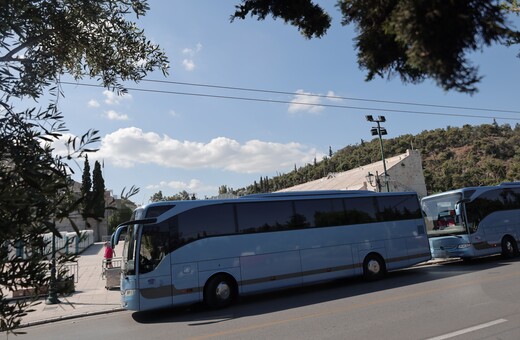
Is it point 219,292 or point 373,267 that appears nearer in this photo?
point 219,292

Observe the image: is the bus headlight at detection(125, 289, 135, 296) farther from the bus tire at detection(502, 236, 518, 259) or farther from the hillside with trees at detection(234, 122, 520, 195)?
the hillside with trees at detection(234, 122, 520, 195)

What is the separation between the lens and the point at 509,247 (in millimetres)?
18422

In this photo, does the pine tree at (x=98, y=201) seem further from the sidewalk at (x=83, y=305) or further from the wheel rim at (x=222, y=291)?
the wheel rim at (x=222, y=291)

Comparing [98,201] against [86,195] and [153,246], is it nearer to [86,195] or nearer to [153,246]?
[86,195]

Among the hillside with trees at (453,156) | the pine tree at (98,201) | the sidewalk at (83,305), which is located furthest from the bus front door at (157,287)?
the hillside with trees at (453,156)

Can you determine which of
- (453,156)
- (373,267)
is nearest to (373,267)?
(373,267)

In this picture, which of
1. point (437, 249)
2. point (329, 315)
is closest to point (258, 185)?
point (437, 249)

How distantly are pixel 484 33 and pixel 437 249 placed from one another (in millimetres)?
18601

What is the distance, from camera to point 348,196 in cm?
1512

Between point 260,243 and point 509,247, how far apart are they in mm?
12925

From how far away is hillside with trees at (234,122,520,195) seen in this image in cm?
6506

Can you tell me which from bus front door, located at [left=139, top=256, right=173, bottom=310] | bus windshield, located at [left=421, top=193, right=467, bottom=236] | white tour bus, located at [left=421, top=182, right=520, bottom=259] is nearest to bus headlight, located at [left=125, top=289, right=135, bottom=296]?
bus front door, located at [left=139, top=256, right=173, bottom=310]

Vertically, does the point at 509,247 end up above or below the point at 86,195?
below

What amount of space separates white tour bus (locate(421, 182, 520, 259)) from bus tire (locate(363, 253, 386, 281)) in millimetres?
4683
